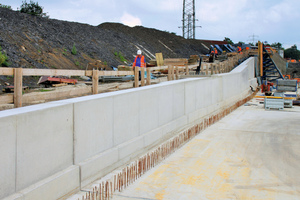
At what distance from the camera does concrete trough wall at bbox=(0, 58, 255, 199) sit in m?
4.44

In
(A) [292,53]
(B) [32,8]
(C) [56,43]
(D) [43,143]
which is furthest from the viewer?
(A) [292,53]

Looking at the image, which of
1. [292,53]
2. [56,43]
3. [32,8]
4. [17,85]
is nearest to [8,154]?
[17,85]

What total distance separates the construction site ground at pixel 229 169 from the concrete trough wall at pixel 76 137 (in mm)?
667

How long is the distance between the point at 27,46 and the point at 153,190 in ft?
68.0

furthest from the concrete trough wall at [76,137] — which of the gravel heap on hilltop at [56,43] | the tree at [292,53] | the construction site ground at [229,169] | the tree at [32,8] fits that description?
the tree at [292,53]

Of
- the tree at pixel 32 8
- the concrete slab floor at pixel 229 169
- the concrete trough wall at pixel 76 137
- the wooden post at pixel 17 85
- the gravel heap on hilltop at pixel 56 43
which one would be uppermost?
the tree at pixel 32 8

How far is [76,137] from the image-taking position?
5684 mm

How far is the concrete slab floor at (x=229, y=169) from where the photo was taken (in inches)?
220

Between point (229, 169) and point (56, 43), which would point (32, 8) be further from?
point (229, 169)

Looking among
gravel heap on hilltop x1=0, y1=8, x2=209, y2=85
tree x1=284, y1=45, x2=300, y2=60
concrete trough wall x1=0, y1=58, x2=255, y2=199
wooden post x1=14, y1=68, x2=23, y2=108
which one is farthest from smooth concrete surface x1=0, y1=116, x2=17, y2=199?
tree x1=284, y1=45, x2=300, y2=60

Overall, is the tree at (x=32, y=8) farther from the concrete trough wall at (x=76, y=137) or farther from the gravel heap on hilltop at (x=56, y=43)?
the concrete trough wall at (x=76, y=137)

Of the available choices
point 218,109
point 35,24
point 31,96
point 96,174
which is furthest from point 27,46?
point 96,174

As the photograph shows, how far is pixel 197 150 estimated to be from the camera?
27.6ft

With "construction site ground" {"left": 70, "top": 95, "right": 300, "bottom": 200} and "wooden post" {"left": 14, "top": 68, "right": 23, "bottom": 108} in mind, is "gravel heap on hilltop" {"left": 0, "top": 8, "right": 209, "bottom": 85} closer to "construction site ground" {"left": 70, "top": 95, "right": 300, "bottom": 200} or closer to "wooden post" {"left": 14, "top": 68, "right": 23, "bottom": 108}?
"wooden post" {"left": 14, "top": 68, "right": 23, "bottom": 108}
